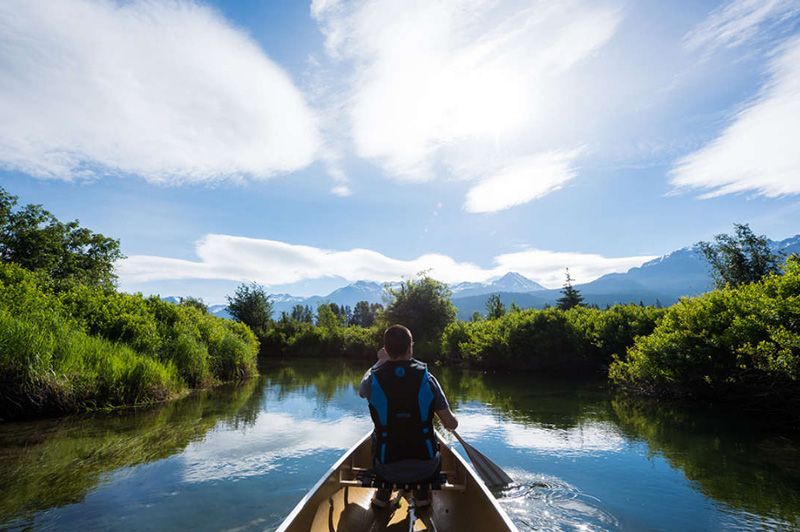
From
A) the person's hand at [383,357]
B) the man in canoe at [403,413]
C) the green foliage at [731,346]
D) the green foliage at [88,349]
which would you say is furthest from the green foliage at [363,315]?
the man in canoe at [403,413]

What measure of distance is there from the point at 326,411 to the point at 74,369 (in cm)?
712

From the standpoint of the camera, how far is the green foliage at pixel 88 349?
900 cm

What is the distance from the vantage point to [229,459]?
7.75 metres

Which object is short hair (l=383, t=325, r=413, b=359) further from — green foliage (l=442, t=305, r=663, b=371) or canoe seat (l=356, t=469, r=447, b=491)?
green foliage (l=442, t=305, r=663, b=371)

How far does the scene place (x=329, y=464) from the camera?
783 cm

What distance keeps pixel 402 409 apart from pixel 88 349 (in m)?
10.9

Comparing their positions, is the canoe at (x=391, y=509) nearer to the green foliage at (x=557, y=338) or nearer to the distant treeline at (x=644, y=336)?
the distant treeline at (x=644, y=336)

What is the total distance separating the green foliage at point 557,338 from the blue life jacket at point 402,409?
767 inches

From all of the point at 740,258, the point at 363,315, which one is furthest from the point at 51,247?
the point at 363,315

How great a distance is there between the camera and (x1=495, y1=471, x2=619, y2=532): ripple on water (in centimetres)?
510

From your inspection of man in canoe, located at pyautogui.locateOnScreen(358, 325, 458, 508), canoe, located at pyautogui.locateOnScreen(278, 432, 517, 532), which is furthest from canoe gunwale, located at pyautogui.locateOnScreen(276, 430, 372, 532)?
man in canoe, located at pyautogui.locateOnScreen(358, 325, 458, 508)

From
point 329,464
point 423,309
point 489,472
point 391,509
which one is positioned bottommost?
point 329,464

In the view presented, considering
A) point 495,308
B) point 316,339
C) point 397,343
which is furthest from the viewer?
point 316,339

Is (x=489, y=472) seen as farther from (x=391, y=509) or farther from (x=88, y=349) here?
(x=88, y=349)
